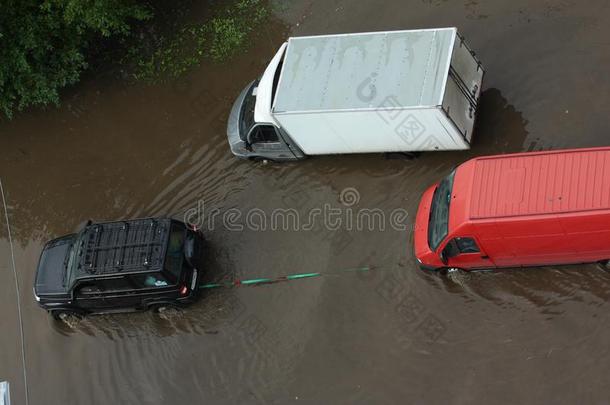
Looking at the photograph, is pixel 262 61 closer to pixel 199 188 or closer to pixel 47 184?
pixel 199 188

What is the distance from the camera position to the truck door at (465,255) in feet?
41.0

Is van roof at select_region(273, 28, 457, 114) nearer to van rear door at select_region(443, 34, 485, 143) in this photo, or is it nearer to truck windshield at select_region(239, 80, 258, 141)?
van rear door at select_region(443, 34, 485, 143)

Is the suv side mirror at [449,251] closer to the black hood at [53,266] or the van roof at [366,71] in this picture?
the van roof at [366,71]

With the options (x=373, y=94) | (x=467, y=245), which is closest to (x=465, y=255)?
(x=467, y=245)

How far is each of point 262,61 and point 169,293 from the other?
6.55 meters

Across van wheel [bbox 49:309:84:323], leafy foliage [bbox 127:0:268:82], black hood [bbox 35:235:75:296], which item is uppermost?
leafy foliage [bbox 127:0:268:82]

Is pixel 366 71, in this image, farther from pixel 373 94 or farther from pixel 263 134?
pixel 263 134

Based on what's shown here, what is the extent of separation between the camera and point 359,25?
1758 centimetres

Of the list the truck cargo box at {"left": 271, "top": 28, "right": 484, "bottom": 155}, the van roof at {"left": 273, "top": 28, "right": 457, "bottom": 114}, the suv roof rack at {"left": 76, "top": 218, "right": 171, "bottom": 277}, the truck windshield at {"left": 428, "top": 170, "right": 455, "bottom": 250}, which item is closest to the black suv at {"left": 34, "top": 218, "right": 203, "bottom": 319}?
the suv roof rack at {"left": 76, "top": 218, "right": 171, "bottom": 277}

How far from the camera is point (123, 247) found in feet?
47.8

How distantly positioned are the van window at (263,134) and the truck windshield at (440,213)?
12.4 ft

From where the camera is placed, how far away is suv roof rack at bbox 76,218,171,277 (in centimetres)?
1431

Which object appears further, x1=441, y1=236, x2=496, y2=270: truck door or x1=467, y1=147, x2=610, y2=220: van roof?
x1=441, y1=236, x2=496, y2=270: truck door

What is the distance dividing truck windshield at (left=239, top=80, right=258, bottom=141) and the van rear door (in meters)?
4.37
